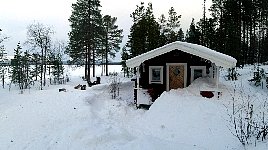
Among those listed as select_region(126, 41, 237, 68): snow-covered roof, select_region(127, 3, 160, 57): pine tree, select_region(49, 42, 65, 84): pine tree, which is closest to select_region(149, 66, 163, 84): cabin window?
select_region(126, 41, 237, 68): snow-covered roof

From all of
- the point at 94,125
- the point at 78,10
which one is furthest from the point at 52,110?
the point at 78,10

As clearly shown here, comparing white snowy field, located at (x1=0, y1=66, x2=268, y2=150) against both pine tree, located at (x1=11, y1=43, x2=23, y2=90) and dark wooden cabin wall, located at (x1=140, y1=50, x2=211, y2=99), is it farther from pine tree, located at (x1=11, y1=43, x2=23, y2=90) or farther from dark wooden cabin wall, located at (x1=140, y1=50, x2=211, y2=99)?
pine tree, located at (x1=11, y1=43, x2=23, y2=90)

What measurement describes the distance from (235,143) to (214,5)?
3617 cm

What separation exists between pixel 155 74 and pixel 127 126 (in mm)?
7422

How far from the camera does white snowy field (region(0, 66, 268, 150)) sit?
349 inches

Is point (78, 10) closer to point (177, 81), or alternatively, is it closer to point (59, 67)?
point (59, 67)

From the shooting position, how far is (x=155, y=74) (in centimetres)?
1812

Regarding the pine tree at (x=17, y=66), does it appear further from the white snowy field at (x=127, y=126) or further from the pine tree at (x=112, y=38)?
the white snowy field at (x=127, y=126)

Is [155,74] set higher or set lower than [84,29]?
lower

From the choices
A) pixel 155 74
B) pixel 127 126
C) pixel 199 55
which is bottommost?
pixel 127 126

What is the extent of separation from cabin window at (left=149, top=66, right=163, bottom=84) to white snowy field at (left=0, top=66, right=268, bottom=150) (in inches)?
106

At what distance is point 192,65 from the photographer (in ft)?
57.6

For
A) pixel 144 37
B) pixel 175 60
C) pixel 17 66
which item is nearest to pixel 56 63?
pixel 17 66

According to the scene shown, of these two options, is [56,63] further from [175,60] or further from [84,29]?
[175,60]
